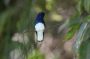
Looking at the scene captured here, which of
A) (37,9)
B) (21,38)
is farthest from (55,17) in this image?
(21,38)

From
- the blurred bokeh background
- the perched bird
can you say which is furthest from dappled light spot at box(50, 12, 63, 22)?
the perched bird

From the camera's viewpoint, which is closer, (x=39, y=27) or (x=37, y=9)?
(x=39, y=27)

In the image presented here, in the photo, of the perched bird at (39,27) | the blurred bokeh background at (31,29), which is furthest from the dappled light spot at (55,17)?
the perched bird at (39,27)

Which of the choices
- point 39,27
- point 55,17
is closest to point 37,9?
point 55,17

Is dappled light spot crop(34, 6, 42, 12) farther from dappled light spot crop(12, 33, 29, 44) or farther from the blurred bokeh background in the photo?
dappled light spot crop(12, 33, 29, 44)

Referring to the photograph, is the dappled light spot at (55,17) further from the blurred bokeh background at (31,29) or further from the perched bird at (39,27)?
the perched bird at (39,27)

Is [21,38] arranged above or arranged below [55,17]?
below

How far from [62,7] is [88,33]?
0.58m

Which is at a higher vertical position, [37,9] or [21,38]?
[37,9]

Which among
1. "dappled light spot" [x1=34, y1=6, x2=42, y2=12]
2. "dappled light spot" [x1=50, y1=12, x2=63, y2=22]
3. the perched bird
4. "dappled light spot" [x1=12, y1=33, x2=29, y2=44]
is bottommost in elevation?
"dappled light spot" [x1=12, y1=33, x2=29, y2=44]

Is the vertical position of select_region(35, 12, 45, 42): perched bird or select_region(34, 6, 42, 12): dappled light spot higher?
select_region(34, 6, 42, 12): dappled light spot

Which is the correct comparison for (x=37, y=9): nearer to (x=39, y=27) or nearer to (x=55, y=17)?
(x=55, y=17)

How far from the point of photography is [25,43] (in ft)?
4.54

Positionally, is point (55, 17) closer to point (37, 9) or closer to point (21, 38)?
point (37, 9)
